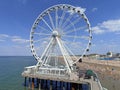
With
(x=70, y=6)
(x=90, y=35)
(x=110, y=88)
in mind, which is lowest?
(x=110, y=88)

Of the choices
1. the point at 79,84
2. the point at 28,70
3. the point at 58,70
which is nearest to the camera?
the point at 79,84

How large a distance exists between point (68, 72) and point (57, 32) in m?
8.55

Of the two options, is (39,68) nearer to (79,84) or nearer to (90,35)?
(79,84)

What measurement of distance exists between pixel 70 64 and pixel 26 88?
10065 millimetres

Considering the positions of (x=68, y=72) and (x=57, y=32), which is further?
(x=57, y=32)

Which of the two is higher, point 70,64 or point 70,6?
point 70,6

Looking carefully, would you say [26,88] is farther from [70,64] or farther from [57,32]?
[57,32]

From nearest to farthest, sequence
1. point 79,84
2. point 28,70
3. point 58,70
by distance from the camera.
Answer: point 79,84 → point 58,70 → point 28,70

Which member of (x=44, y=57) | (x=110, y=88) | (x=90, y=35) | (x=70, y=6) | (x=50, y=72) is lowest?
(x=110, y=88)

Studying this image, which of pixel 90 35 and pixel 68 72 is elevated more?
pixel 90 35

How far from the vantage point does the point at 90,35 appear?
3522 centimetres

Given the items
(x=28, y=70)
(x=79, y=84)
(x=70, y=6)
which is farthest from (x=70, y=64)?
(x=70, y=6)

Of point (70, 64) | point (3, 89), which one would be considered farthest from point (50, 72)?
point (3, 89)

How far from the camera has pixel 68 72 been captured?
32.2 m
